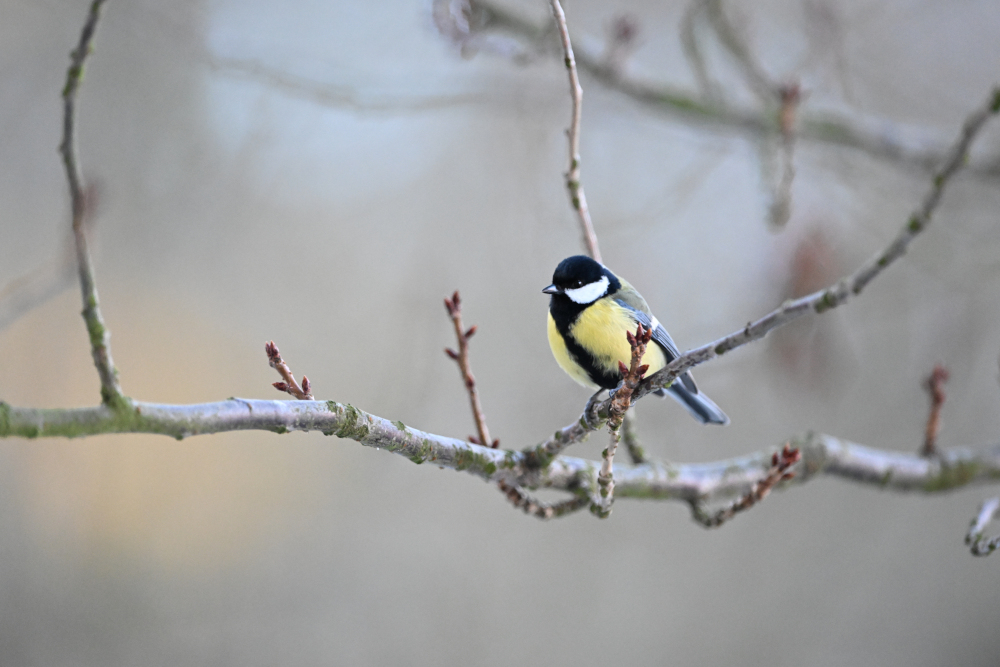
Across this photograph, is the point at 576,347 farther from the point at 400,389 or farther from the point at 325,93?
the point at 400,389

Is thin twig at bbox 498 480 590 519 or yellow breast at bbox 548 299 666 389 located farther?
yellow breast at bbox 548 299 666 389

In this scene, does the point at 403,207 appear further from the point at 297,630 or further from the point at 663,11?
the point at 297,630

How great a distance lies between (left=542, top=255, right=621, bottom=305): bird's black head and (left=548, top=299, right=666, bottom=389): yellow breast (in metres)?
0.03

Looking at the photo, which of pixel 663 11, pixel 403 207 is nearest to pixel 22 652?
pixel 403 207

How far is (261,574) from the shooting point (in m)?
4.31

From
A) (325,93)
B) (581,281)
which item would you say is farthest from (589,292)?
(325,93)

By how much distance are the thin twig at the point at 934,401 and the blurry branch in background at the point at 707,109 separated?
107 cm

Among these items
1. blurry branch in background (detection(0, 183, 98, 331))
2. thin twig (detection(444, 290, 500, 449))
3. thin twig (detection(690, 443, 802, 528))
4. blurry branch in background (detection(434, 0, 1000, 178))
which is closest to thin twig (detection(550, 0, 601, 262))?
thin twig (detection(444, 290, 500, 449))

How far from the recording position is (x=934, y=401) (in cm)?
178

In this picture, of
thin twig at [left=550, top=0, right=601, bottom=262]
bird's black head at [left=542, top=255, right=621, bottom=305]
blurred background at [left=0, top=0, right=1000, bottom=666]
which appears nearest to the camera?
thin twig at [left=550, top=0, right=601, bottom=262]

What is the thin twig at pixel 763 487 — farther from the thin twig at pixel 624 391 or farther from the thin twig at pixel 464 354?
the thin twig at pixel 464 354

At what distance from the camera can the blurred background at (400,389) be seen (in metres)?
3.94

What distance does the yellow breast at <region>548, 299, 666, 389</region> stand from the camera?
1.61m

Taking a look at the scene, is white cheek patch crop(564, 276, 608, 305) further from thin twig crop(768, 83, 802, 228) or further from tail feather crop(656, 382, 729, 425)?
thin twig crop(768, 83, 802, 228)
